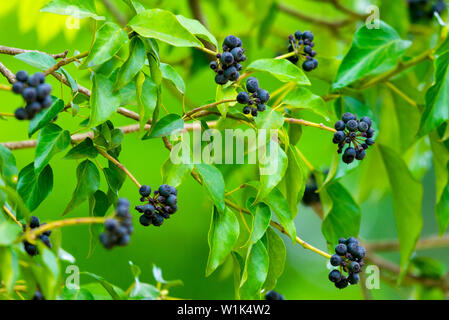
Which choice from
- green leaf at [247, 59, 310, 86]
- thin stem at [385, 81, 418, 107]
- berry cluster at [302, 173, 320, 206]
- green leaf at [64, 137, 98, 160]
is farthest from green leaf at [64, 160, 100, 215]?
berry cluster at [302, 173, 320, 206]

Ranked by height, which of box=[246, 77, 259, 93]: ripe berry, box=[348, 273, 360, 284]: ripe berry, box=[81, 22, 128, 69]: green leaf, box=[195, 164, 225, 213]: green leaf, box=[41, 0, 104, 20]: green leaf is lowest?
box=[348, 273, 360, 284]: ripe berry

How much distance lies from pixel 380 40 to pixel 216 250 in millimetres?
519

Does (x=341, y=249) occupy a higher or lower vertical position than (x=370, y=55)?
lower

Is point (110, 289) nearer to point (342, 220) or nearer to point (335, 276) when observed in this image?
point (335, 276)

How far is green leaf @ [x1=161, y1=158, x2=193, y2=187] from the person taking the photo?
0.69 meters

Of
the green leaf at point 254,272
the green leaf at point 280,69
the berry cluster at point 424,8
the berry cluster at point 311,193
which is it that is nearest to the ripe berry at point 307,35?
the green leaf at point 280,69

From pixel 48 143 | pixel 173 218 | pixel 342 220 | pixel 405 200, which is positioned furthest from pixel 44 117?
pixel 173 218

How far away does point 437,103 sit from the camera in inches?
35.5

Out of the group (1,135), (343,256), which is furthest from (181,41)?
(1,135)

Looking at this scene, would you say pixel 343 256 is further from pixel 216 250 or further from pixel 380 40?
pixel 380 40

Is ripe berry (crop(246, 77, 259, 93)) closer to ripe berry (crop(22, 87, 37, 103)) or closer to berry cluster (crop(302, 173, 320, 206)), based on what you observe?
ripe berry (crop(22, 87, 37, 103))

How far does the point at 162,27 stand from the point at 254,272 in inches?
12.0

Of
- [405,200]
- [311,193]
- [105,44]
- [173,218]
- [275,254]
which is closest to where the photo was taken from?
[105,44]

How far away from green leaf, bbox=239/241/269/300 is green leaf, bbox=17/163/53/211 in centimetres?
26
